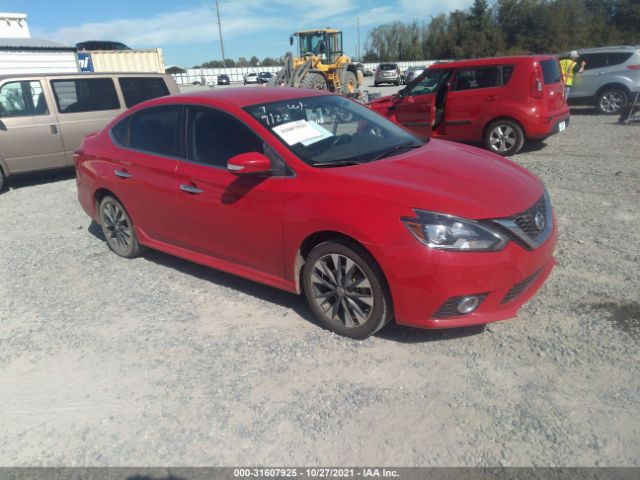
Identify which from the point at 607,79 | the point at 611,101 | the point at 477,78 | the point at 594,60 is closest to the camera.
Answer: the point at 477,78

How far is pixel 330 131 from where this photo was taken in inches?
153

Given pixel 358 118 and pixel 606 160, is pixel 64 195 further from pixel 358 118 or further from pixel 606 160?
pixel 606 160

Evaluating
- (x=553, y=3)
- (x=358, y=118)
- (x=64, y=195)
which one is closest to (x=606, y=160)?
(x=358, y=118)

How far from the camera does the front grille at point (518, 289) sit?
3.03m

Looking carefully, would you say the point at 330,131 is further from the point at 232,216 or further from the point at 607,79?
the point at 607,79

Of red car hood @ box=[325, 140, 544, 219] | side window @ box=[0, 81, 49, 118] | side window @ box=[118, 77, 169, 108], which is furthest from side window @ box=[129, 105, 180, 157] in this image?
side window @ box=[118, 77, 169, 108]

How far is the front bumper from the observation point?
287 centimetres

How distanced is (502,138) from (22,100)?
323 inches

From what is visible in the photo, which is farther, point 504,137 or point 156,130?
point 504,137

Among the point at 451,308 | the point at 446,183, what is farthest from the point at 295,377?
the point at 446,183

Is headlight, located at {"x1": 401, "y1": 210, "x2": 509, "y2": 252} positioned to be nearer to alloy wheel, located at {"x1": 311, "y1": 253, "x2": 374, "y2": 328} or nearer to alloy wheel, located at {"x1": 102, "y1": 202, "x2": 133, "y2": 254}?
alloy wheel, located at {"x1": 311, "y1": 253, "x2": 374, "y2": 328}

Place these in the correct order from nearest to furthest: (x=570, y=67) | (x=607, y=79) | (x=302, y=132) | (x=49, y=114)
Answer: (x=302, y=132) < (x=49, y=114) < (x=570, y=67) < (x=607, y=79)

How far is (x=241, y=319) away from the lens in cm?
376

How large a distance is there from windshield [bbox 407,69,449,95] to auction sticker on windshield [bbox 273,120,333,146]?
6.39 metres
